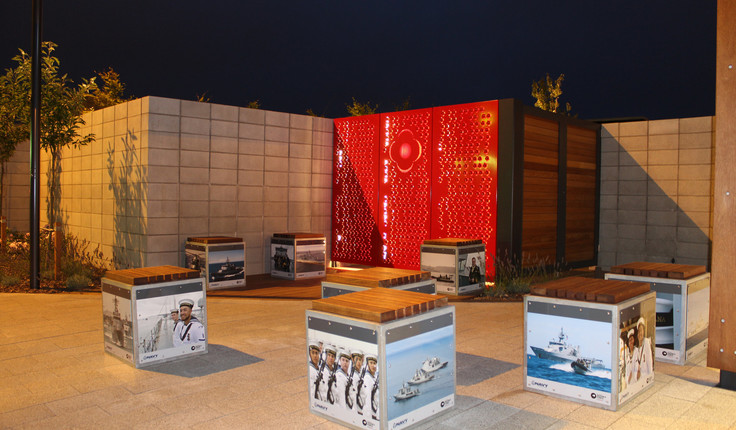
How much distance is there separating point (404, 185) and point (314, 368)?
7.24 metres

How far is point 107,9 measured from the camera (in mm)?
33188

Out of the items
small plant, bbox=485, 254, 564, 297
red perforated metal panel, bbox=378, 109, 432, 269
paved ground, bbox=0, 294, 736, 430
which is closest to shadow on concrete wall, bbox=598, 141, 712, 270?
small plant, bbox=485, 254, 564, 297

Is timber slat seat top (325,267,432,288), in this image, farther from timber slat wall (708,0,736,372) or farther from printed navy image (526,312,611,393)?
timber slat wall (708,0,736,372)

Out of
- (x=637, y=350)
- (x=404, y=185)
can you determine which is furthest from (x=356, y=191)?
(x=637, y=350)

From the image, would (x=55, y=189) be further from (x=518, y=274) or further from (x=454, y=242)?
(x=518, y=274)

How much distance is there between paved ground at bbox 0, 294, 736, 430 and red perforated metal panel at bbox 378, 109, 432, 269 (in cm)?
437

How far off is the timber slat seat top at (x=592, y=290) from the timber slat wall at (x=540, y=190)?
5.16m

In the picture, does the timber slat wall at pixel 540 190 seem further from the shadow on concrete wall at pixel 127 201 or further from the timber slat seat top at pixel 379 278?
the shadow on concrete wall at pixel 127 201

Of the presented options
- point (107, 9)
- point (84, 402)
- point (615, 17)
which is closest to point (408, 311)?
point (84, 402)

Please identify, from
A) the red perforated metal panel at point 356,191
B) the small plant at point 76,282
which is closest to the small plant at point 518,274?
the red perforated metal panel at point 356,191

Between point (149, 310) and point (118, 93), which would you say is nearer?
point (149, 310)

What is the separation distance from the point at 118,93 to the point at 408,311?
59.9 feet

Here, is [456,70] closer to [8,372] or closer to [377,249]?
[377,249]

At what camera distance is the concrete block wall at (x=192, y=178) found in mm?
9219
